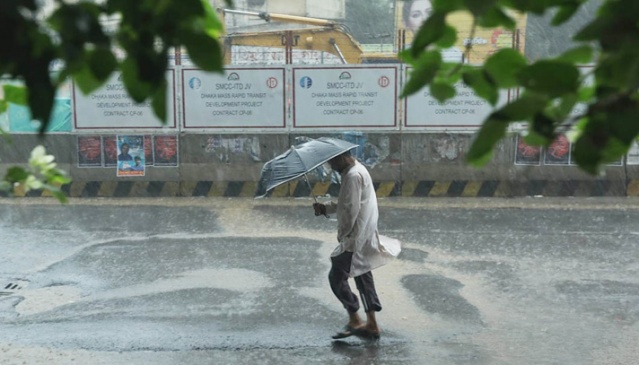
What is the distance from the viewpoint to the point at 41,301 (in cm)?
674

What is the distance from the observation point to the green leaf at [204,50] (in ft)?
4.89

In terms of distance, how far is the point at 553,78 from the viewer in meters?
1.51

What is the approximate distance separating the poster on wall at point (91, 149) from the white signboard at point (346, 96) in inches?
135

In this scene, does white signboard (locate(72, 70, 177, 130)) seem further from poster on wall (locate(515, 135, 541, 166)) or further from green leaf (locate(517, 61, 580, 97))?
green leaf (locate(517, 61, 580, 97))

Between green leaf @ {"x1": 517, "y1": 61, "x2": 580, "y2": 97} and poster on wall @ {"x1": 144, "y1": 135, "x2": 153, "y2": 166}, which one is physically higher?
green leaf @ {"x1": 517, "y1": 61, "x2": 580, "y2": 97}

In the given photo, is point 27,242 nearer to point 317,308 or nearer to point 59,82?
point 317,308

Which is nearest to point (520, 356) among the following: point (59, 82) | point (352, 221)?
point (352, 221)

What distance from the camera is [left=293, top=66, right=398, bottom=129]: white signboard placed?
12094 mm

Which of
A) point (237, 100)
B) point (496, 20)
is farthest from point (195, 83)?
point (496, 20)

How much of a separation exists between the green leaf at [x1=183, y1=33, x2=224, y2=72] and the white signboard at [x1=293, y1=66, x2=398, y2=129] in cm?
1070

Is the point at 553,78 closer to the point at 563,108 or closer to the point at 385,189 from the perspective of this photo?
the point at 563,108

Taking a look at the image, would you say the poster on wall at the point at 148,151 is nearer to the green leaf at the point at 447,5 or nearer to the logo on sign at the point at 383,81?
the logo on sign at the point at 383,81

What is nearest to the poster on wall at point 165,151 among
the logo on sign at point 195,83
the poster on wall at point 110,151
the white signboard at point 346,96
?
the poster on wall at point 110,151

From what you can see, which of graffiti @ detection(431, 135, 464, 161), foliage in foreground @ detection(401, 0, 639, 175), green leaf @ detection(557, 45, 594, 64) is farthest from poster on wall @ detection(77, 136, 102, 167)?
green leaf @ detection(557, 45, 594, 64)
